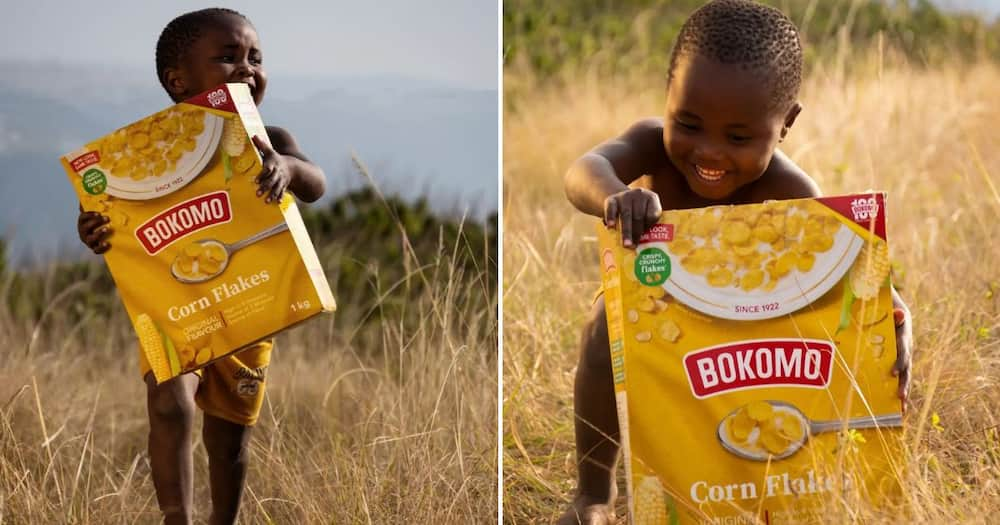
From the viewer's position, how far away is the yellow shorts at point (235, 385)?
2.60 m

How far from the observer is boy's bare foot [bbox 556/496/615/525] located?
2338mm

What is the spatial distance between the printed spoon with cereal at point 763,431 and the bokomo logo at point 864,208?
348 millimetres

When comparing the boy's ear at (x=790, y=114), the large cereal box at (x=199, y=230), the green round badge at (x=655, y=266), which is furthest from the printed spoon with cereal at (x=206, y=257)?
the boy's ear at (x=790, y=114)

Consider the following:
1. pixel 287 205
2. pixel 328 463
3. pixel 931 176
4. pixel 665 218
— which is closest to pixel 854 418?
pixel 665 218

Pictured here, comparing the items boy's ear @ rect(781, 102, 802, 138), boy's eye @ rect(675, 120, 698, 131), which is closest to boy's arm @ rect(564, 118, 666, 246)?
boy's eye @ rect(675, 120, 698, 131)

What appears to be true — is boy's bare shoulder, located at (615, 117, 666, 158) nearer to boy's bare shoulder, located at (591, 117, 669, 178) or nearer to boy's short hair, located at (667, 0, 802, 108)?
boy's bare shoulder, located at (591, 117, 669, 178)

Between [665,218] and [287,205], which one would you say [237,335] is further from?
[665,218]

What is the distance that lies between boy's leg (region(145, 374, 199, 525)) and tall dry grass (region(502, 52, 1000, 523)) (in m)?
0.71

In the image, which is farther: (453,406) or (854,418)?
(453,406)

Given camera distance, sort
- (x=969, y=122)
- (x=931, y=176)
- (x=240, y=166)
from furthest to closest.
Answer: (x=969, y=122)
(x=931, y=176)
(x=240, y=166)

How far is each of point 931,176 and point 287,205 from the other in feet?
11.1

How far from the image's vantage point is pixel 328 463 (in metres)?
3.02

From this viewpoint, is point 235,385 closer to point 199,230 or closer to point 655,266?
point 199,230

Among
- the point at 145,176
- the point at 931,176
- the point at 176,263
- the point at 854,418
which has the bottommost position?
the point at 931,176
